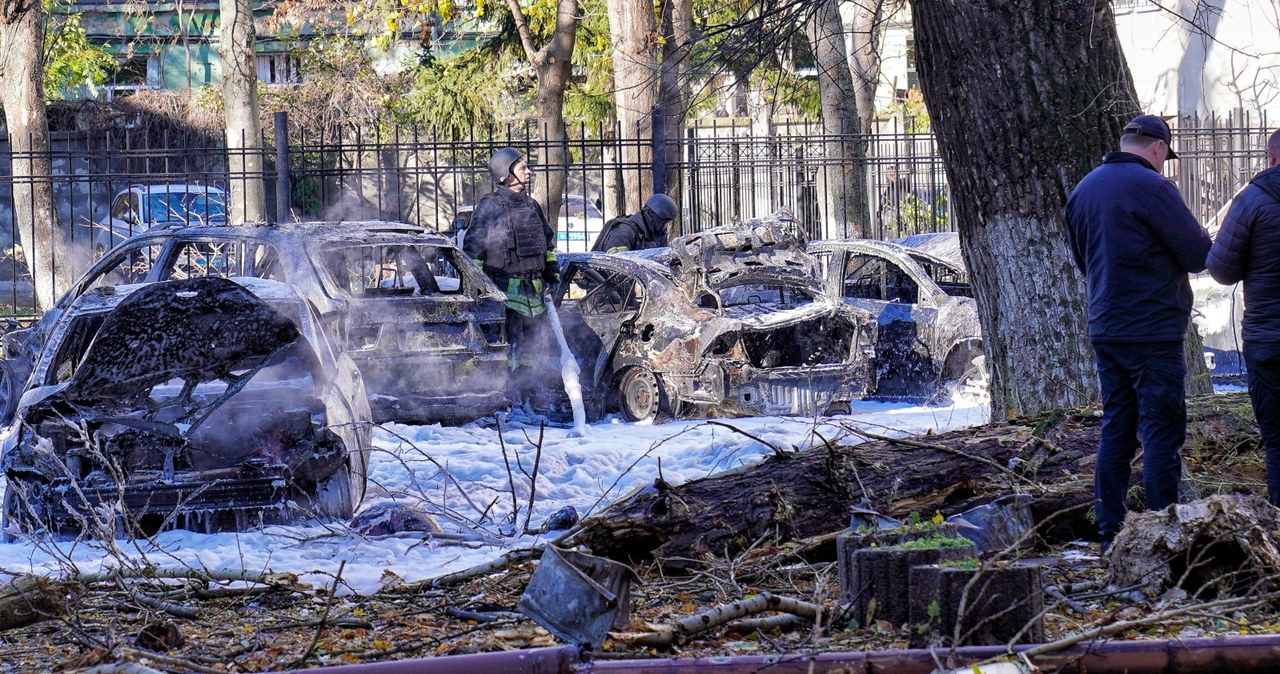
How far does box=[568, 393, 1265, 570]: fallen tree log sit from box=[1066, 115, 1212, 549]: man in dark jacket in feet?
1.05

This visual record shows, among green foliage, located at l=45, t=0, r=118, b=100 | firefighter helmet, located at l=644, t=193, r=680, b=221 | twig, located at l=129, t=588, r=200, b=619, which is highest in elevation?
green foliage, located at l=45, t=0, r=118, b=100

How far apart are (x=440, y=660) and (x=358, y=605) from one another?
1598 millimetres

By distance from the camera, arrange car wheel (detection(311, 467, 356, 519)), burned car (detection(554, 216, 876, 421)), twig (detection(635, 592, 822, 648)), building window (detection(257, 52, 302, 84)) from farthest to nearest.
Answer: building window (detection(257, 52, 302, 84))
burned car (detection(554, 216, 876, 421))
car wheel (detection(311, 467, 356, 519))
twig (detection(635, 592, 822, 648))

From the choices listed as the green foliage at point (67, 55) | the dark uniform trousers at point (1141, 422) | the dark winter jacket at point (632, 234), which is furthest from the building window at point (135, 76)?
the dark uniform trousers at point (1141, 422)

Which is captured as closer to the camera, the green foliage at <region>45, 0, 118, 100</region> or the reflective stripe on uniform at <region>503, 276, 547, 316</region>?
the reflective stripe on uniform at <region>503, 276, 547, 316</region>

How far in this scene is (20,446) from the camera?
740 cm

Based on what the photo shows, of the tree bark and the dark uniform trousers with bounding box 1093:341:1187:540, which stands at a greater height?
the tree bark

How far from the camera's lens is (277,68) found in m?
37.7

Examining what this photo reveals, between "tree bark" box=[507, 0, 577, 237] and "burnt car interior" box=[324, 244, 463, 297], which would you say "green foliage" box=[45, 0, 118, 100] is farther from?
"burnt car interior" box=[324, 244, 463, 297]

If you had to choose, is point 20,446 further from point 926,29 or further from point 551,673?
point 926,29

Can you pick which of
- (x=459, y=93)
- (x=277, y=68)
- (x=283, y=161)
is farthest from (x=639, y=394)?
(x=277, y=68)

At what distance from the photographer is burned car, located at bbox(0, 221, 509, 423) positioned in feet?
34.5

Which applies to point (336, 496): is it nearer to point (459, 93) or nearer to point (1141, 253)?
point (1141, 253)

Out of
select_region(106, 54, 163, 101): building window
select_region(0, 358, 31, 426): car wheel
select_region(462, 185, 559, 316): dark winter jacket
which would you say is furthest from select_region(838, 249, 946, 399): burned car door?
select_region(106, 54, 163, 101): building window
